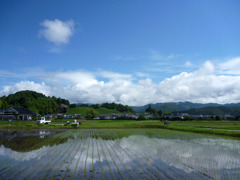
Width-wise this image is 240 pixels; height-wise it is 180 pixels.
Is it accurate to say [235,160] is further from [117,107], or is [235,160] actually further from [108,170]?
[117,107]

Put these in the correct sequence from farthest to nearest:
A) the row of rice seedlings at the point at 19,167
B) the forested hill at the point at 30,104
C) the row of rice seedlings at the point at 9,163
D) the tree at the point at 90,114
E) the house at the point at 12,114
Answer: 1. the forested hill at the point at 30,104
2. the tree at the point at 90,114
3. the house at the point at 12,114
4. the row of rice seedlings at the point at 9,163
5. the row of rice seedlings at the point at 19,167

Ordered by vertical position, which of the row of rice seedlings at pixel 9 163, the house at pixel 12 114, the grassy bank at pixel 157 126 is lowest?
the grassy bank at pixel 157 126

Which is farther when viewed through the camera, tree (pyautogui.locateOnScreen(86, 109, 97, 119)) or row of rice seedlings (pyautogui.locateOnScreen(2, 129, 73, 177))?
tree (pyautogui.locateOnScreen(86, 109, 97, 119))

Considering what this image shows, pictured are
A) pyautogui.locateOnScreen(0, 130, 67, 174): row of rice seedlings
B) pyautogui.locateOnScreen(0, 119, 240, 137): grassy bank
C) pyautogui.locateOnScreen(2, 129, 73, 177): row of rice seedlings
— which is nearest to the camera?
pyautogui.locateOnScreen(2, 129, 73, 177): row of rice seedlings

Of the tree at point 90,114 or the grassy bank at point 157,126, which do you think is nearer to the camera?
the grassy bank at point 157,126

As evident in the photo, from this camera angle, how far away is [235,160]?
1113cm

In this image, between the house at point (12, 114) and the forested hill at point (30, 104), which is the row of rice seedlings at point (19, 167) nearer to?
the house at point (12, 114)

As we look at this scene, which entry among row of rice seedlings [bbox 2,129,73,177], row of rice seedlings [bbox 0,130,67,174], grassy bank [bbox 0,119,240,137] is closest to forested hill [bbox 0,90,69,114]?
grassy bank [bbox 0,119,240,137]

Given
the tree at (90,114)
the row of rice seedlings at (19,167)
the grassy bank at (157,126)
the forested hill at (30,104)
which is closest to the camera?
the row of rice seedlings at (19,167)

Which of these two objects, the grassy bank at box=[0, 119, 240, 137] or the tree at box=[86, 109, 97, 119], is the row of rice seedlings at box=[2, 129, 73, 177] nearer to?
the grassy bank at box=[0, 119, 240, 137]

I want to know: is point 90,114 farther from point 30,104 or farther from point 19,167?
point 19,167

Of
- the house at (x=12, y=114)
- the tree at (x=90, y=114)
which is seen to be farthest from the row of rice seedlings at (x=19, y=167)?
the tree at (x=90, y=114)

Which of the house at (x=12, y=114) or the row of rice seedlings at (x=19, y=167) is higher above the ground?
the house at (x=12, y=114)

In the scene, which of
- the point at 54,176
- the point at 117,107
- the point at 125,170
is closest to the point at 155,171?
the point at 125,170
